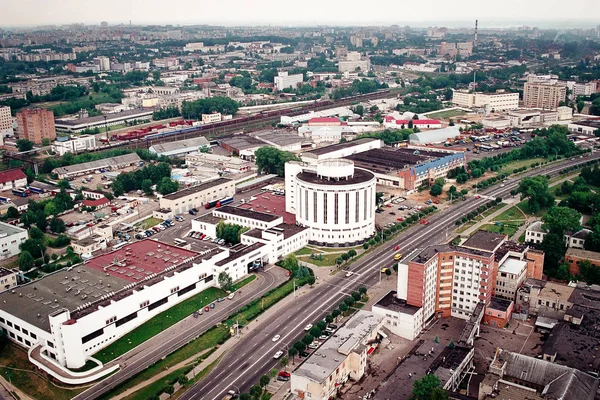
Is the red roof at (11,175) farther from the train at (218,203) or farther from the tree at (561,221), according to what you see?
the tree at (561,221)

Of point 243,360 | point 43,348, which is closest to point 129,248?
point 43,348

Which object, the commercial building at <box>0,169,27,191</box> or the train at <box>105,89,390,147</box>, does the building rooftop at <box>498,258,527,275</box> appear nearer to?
the commercial building at <box>0,169,27,191</box>

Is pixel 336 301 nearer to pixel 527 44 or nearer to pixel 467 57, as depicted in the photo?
pixel 467 57

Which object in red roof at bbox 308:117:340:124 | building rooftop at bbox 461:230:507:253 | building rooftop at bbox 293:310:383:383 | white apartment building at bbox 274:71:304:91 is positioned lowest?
→ building rooftop at bbox 293:310:383:383

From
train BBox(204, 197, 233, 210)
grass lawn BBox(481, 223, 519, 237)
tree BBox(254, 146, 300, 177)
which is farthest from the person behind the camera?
tree BBox(254, 146, 300, 177)

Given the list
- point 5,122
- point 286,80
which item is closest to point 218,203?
point 5,122

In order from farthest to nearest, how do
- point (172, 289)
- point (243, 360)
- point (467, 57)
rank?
point (467, 57)
point (172, 289)
point (243, 360)

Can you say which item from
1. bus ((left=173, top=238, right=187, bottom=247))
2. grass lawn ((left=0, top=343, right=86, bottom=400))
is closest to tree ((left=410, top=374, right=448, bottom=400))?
grass lawn ((left=0, top=343, right=86, bottom=400))

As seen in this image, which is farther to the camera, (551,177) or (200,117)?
(200,117)
